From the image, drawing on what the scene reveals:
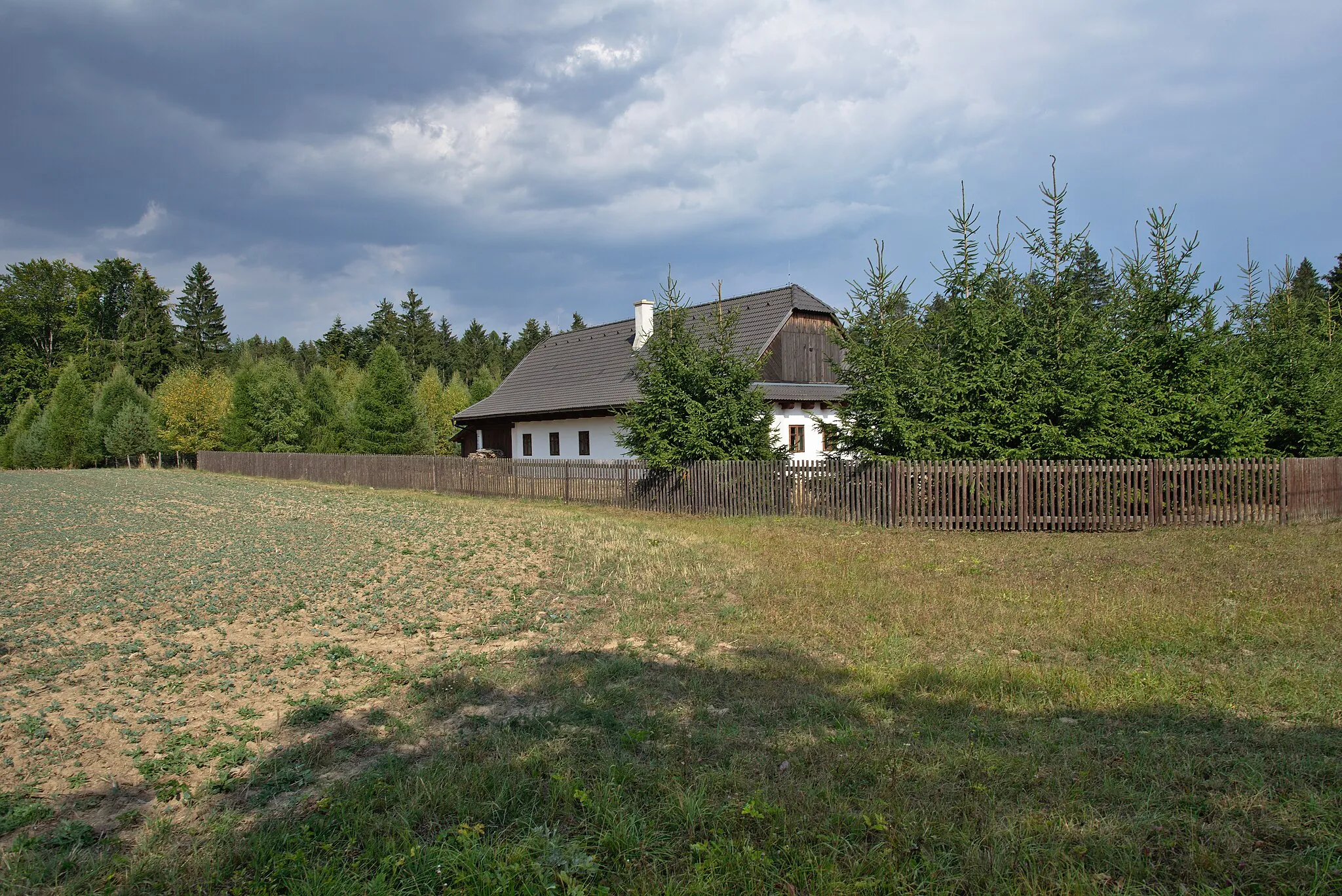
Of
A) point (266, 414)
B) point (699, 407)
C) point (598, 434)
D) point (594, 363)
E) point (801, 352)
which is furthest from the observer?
point (266, 414)

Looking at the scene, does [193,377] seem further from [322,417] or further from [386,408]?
[386,408]

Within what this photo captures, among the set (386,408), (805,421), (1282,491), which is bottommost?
(1282,491)

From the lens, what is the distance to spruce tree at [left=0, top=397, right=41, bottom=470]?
54.3 meters

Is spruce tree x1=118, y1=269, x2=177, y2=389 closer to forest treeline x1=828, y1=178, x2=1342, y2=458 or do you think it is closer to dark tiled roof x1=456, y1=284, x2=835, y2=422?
dark tiled roof x1=456, y1=284, x2=835, y2=422

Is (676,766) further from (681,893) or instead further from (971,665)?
(971,665)

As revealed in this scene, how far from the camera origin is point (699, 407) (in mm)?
18578

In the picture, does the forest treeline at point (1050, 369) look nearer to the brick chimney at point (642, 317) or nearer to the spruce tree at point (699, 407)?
the spruce tree at point (699, 407)

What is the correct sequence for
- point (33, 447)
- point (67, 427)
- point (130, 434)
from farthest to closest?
point (33, 447), point (67, 427), point (130, 434)

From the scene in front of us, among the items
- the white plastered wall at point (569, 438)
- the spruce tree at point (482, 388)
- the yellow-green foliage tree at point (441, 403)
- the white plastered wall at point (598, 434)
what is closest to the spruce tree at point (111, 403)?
the yellow-green foliage tree at point (441, 403)

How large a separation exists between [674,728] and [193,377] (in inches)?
2108

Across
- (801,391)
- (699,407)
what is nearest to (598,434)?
(801,391)

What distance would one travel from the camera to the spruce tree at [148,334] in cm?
6588

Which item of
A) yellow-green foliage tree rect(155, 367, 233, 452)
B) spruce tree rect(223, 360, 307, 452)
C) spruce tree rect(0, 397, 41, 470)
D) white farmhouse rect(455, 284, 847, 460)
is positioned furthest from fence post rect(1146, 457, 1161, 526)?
spruce tree rect(0, 397, 41, 470)

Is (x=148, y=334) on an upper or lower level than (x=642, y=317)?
upper
